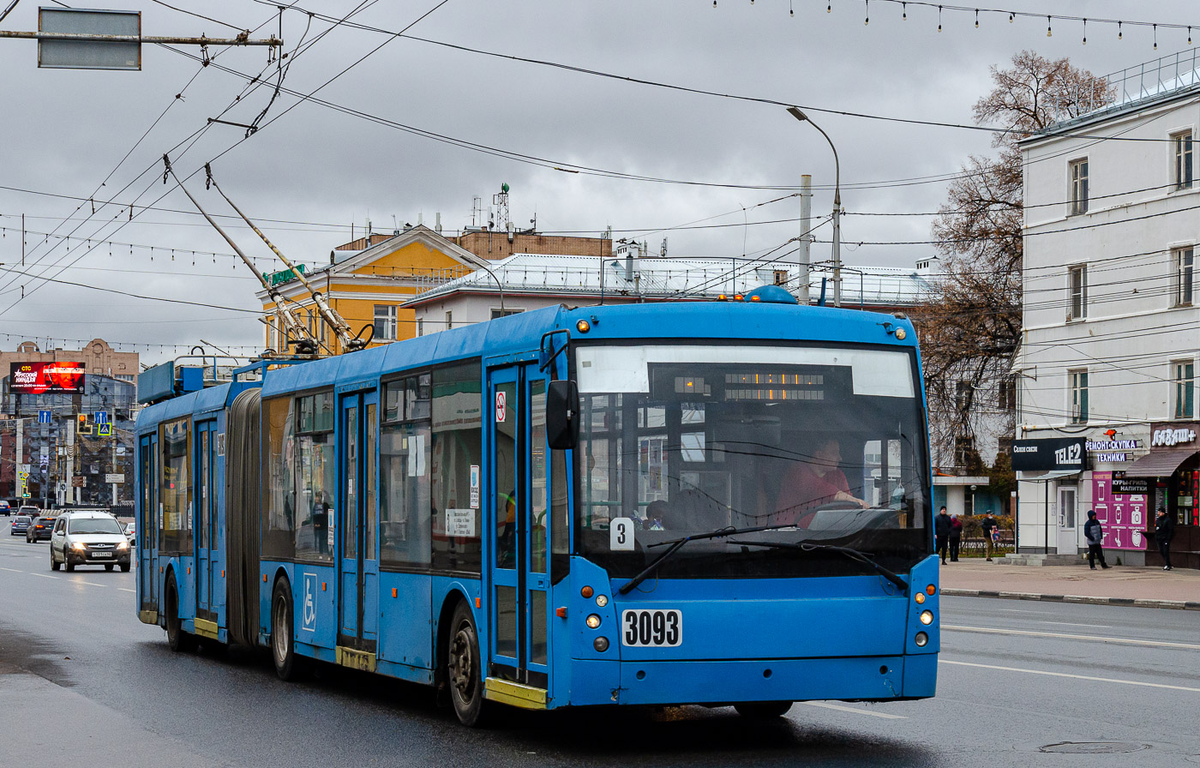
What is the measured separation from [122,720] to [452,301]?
63.2 m

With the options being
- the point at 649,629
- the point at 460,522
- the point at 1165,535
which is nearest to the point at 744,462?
the point at 649,629

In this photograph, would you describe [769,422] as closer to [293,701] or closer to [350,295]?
[293,701]

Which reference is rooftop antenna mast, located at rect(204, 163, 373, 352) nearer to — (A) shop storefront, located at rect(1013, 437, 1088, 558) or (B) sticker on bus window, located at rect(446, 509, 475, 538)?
(B) sticker on bus window, located at rect(446, 509, 475, 538)

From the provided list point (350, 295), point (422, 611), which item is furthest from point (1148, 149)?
point (350, 295)

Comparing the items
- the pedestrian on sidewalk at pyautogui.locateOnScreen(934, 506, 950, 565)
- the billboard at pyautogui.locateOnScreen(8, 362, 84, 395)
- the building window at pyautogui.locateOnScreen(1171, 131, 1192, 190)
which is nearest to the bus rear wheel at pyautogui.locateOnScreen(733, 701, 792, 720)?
the pedestrian on sidewalk at pyautogui.locateOnScreen(934, 506, 950, 565)

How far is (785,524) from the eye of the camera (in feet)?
32.3

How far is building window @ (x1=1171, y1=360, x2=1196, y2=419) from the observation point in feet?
136

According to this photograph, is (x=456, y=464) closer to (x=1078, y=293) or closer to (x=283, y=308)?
(x=283, y=308)

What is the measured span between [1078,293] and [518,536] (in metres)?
38.1

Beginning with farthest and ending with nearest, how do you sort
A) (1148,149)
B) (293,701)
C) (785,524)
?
(1148,149)
(293,701)
(785,524)

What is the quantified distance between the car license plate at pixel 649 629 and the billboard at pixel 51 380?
98.5 metres

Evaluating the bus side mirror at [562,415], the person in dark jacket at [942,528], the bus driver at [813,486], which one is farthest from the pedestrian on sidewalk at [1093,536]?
the bus side mirror at [562,415]

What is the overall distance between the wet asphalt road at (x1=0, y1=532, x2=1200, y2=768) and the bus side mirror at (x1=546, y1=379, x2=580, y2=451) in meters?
1.89

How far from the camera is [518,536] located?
10461 millimetres
